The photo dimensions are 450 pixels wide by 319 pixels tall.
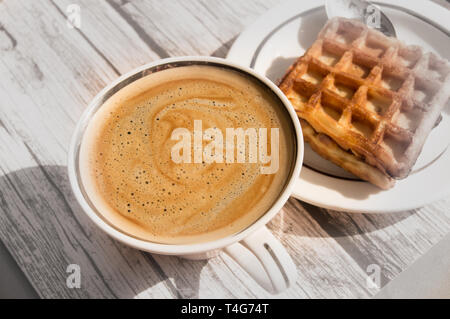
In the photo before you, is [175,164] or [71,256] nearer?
[175,164]

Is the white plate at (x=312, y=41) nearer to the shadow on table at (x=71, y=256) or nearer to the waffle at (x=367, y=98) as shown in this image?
the waffle at (x=367, y=98)

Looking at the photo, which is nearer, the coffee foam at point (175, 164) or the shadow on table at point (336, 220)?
the coffee foam at point (175, 164)

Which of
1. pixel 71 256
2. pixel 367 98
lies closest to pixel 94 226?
pixel 71 256

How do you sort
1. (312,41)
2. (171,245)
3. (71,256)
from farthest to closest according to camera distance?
(312,41)
(71,256)
(171,245)

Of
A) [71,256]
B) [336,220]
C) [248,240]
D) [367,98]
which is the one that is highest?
[367,98]

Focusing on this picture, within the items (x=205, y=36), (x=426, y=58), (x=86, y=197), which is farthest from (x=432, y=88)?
(x=86, y=197)

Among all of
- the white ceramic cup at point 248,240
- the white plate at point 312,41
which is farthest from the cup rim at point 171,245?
the white plate at point 312,41

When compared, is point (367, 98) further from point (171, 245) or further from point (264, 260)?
point (171, 245)
